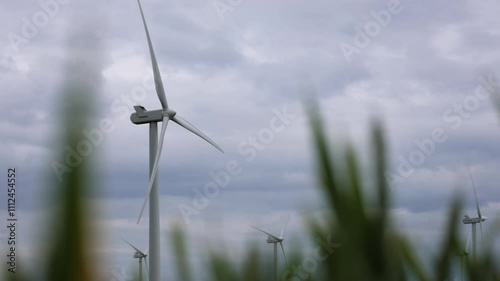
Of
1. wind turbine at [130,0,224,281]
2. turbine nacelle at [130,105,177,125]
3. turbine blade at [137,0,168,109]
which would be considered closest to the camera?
wind turbine at [130,0,224,281]

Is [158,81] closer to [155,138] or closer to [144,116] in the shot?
[144,116]

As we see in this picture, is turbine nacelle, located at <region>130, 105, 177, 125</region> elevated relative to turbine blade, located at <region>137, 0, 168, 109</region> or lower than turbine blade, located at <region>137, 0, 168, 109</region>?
lower

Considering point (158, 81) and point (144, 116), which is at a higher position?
point (158, 81)

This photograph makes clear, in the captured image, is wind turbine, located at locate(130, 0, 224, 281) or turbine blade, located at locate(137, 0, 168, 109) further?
turbine blade, located at locate(137, 0, 168, 109)

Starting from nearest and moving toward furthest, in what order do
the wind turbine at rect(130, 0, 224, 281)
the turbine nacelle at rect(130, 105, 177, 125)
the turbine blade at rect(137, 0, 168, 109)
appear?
the wind turbine at rect(130, 0, 224, 281) → the turbine nacelle at rect(130, 105, 177, 125) → the turbine blade at rect(137, 0, 168, 109)

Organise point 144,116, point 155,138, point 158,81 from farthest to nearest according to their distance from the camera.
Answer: point 158,81 → point 144,116 → point 155,138

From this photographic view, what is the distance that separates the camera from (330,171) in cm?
146

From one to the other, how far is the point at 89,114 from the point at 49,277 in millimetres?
222

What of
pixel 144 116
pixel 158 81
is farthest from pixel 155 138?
pixel 158 81

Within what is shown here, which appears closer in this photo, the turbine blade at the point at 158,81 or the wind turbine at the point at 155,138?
the wind turbine at the point at 155,138

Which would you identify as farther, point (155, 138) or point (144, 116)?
point (144, 116)

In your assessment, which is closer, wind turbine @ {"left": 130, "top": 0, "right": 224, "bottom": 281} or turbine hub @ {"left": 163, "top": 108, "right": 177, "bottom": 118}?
wind turbine @ {"left": 130, "top": 0, "right": 224, "bottom": 281}

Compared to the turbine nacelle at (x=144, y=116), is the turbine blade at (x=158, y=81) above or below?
above

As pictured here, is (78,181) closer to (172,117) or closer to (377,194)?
(377,194)
